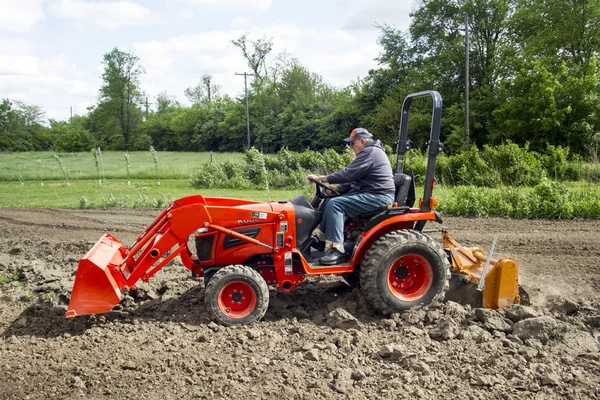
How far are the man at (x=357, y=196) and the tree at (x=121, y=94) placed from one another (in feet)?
211

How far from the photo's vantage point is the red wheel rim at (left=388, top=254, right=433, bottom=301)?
573 cm

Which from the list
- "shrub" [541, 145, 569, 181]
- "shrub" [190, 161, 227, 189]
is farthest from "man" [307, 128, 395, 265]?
"shrub" [190, 161, 227, 189]

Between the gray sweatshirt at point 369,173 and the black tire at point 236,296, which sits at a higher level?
the gray sweatshirt at point 369,173

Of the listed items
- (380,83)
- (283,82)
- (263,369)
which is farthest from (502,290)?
(283,82)

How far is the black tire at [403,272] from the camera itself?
5.53m

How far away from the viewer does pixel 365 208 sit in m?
5.71

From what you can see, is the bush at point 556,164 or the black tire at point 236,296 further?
the bush at point 556,164

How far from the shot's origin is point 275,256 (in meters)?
5.58

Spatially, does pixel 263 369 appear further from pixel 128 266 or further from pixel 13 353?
pixel 13 353

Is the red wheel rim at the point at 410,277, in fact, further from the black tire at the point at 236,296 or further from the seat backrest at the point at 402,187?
the black tire at the point at 236,296

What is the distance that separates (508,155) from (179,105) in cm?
7037

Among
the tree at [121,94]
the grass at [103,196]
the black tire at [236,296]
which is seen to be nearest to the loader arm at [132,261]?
the black tire at [236,296]

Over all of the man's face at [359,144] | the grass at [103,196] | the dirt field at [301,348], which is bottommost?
the dirt field at [301,348]

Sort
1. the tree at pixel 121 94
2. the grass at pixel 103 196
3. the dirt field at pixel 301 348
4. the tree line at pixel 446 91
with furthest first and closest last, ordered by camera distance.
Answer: the tree at pixel 121 94 < the tree line at pixel 446 91 < the grass at pixel 103 196 < the dirt field at pixel 301 348
